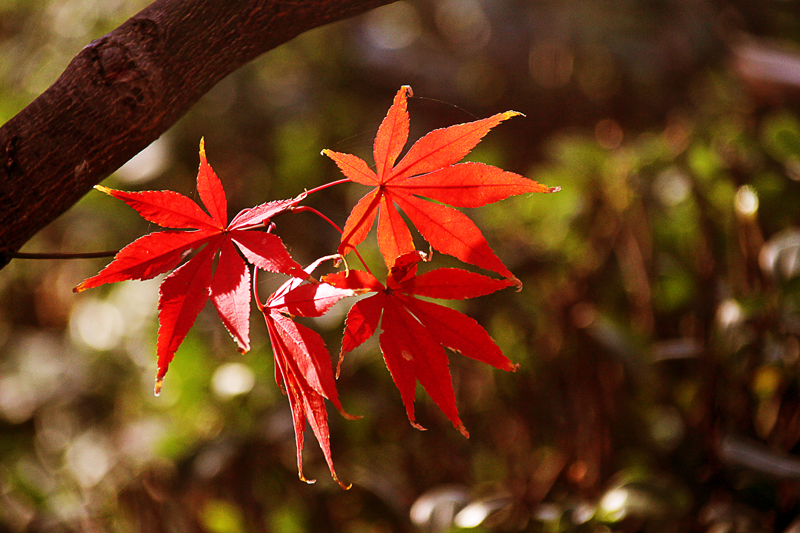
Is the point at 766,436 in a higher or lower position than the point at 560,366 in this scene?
lower

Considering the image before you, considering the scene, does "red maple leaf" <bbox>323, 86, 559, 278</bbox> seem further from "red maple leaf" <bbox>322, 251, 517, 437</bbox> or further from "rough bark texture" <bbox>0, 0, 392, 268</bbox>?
"rough bark texture" <bbox>0, 0, 392, 268</bbox>

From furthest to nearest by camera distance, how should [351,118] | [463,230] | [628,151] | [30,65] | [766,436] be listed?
1. [351,118]
2. [30,65]
3. [628,151]
4. [766,436]
5. [463,230]

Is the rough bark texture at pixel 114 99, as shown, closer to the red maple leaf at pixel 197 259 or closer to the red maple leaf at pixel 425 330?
the red maple leaf at pixel 197 259

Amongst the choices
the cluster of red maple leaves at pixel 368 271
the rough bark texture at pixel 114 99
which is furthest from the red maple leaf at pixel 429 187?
the rough bark texture at pixel 114 99

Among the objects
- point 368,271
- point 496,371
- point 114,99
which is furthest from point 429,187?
point 496,371

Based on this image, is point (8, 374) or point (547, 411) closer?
point (547, 411)

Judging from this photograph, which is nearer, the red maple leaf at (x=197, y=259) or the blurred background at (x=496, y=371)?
the red maple leaf at (x=197, y=259)

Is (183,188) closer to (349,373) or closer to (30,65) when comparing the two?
→ (30,65)

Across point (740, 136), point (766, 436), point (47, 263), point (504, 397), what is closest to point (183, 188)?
point (47, 263)
